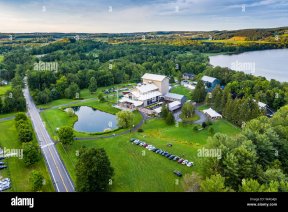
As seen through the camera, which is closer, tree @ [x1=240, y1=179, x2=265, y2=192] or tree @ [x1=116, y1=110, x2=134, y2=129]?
tree @ [x1=240, y1=179, x2=265, y2=192]

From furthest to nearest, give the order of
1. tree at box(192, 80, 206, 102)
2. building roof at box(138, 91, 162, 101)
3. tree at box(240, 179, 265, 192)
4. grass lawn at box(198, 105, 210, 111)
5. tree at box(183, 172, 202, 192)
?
tree at box(192, 80, 206, 102) < building roof at box(138, 91, 162, 101) < grass lawn at box(198, 105, 210, 111) < tree at box(183, 172, 202, 192) < tree at box(240, 179, 265, 192)

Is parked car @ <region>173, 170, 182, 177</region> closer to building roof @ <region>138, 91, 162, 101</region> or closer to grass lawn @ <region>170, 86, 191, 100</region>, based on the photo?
building roof @ <region>138, 91, 162, 101</region>

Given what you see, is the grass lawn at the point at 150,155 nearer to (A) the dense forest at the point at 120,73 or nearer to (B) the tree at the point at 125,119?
(B) the tree at the point at 125,119

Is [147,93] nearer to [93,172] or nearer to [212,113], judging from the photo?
[212,113]

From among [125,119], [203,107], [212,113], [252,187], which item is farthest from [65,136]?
[203,107]

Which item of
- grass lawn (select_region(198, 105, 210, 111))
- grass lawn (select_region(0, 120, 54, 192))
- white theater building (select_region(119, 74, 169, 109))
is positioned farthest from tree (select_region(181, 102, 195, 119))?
grass lawn (select_region(0, 120, 54, 192))

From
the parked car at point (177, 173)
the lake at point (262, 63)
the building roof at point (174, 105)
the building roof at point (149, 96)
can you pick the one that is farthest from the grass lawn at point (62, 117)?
the lake at point (262, 63)
